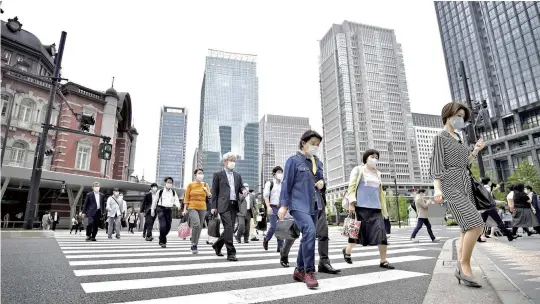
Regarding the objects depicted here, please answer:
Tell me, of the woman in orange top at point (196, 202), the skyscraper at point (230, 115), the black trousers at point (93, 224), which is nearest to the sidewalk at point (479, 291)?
the woman in orange top at point (196, 202)

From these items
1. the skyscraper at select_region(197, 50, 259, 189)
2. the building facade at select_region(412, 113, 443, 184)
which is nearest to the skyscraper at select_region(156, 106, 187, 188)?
the skyscraper at select_region(197, 50, 259, 189)

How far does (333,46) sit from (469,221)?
13611cm

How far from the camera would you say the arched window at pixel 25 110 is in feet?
85.6

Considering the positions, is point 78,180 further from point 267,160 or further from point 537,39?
point 267,160

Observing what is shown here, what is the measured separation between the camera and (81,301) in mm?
2383

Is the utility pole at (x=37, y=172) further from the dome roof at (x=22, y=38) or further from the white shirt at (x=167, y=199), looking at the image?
the dome roof at (x=22, y=38)

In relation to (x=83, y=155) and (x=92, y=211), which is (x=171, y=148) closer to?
(x=83, y=155)

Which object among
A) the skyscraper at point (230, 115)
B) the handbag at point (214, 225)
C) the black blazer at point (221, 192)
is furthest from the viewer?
the skyscraper at point (230, 115)

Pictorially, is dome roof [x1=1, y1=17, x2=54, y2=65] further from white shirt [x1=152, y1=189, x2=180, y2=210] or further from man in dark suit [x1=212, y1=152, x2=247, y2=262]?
man in dark suit [x1=212, y1=152, x2=247, y2=262]

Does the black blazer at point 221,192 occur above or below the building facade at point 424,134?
below

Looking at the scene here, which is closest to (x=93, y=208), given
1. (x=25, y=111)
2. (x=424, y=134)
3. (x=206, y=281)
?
(x=206, y=281)

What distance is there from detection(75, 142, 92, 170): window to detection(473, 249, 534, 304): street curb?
31.3 meters

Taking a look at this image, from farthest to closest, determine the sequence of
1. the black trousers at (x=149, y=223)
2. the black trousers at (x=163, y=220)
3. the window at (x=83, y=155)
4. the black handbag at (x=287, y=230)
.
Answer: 1. the window at (x=83, y=155)
2. the black trousers at (x=149, y=223)
3. the black trousers at (x=163, y=220)
4. the black handbag at (x=287, y=230)

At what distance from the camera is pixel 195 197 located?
6852 mm
